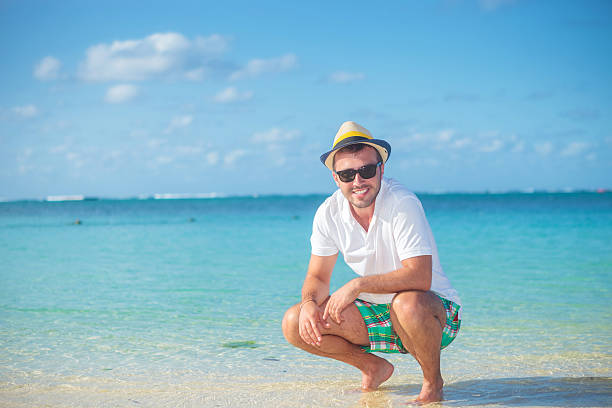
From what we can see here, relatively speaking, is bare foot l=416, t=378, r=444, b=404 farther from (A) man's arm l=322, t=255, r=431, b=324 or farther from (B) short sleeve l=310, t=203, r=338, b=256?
(B) short sleeve l=310, t=203, r=338, b=256

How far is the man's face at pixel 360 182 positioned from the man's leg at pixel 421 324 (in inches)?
22.7

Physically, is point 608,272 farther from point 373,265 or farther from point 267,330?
point 373,265

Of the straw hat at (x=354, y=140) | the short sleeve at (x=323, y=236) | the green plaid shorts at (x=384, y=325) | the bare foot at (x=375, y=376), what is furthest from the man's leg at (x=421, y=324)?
the straw hat at (x=354, y=140)

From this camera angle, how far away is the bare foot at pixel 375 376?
12.1 ft

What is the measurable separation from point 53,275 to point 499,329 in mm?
7241

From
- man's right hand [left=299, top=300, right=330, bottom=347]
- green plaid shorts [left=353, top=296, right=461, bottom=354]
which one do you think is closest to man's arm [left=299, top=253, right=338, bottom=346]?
man's right hand [left=299, top=300, right=330, bottom=347]

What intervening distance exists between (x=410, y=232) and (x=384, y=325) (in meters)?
0.62

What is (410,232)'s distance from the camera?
323 centimetres

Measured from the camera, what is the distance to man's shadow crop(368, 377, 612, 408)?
11.1 feet

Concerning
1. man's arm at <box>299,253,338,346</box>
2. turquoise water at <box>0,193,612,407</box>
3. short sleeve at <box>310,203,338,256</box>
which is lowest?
turquoise water at <box>0,193,612,407</box>

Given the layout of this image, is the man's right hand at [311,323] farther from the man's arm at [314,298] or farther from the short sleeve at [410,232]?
the short sleeve at [410,232]

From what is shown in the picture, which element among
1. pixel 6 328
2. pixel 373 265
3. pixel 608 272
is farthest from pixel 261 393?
pixel 608 272

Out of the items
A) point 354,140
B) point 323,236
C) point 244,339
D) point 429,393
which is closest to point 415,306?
point 429,393

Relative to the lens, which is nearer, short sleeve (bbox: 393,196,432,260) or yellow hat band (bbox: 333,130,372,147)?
short sleeve (bbox: 393,196,432,260)
